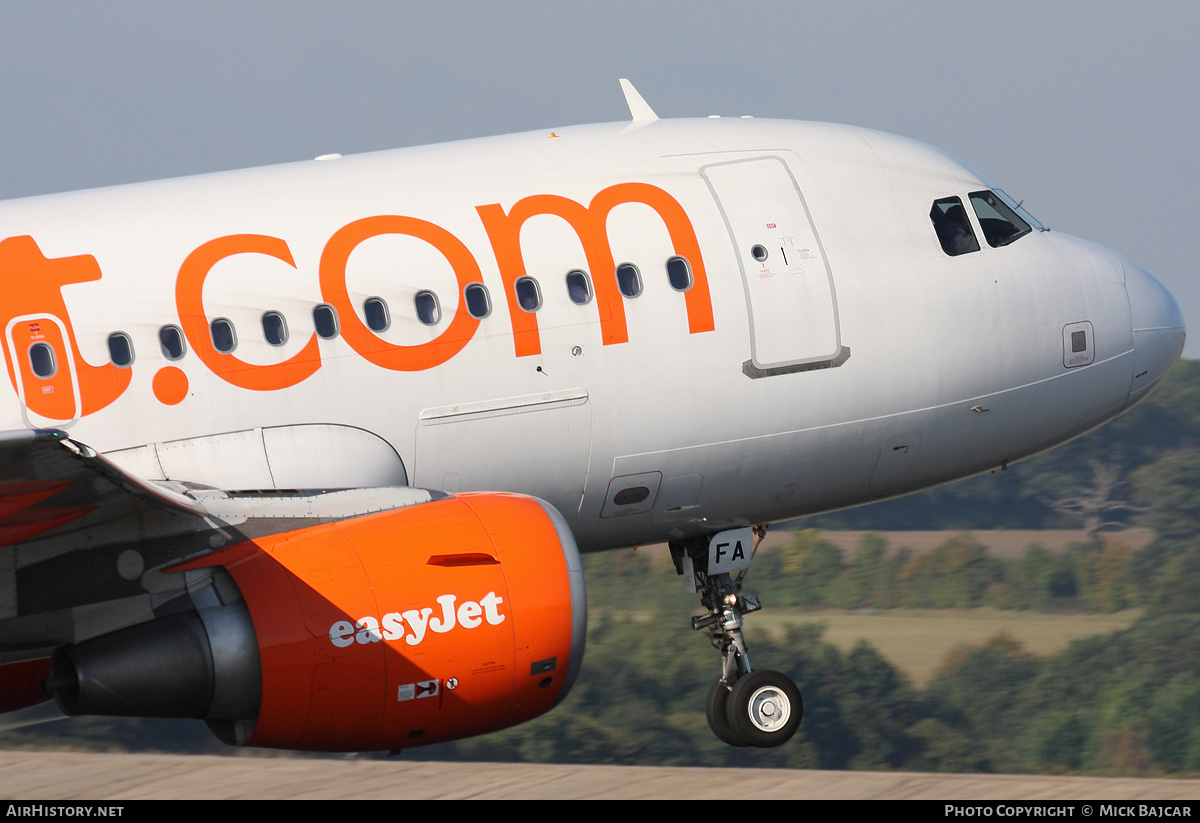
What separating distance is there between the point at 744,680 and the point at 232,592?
15.8 feet

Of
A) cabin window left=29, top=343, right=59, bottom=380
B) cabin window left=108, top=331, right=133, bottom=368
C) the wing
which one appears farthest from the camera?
cabin window left=108, top=331, right=133, bottom=368

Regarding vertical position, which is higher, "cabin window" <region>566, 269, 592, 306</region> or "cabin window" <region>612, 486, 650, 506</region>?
"cabin window" <region>566, 269, 592, 306</region>


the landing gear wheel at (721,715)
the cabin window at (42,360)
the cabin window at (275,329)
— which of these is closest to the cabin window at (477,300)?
the cabin window at (275,329)

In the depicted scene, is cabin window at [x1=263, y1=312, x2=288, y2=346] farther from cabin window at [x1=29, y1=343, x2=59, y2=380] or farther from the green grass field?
the green grass field

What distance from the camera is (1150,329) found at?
1488 cm

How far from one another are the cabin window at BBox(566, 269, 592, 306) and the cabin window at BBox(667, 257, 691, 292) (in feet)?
2.32

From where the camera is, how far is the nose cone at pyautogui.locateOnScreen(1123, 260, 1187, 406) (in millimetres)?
14820

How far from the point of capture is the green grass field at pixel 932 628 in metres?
88.9

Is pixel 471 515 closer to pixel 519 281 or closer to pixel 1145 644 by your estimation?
pixel 519 281

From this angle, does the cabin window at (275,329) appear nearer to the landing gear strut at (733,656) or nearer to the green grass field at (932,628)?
the landing gear strut at (733,656)

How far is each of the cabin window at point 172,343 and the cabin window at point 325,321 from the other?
0.98 m

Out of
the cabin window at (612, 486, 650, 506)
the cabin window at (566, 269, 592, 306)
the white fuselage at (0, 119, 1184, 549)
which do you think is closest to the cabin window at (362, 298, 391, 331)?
the white fuselage at (0, 119, 1184, 549)

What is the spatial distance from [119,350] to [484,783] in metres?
6.86

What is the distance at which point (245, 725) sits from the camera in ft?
34.7
